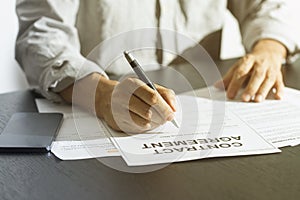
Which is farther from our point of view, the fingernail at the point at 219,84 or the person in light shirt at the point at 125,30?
the fingernail at the point at 219,84

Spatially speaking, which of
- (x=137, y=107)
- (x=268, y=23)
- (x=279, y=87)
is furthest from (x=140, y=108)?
(x=268, y=23)

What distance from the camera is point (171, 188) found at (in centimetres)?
64

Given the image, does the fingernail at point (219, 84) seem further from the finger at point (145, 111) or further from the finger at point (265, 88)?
the finger at point (145, 111)

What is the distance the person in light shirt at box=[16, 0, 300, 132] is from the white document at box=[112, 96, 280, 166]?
0.11 feet

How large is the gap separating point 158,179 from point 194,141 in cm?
13

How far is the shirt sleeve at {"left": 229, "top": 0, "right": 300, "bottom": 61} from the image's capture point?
1.22 metres

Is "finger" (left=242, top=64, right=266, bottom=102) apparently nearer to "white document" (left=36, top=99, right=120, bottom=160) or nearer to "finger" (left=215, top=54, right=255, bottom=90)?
"finger" (left=215, top=54, right=255, bottom=90)

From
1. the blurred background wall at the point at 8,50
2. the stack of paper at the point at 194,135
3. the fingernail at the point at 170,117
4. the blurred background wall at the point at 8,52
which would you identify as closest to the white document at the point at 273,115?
the stack of paper at the point at 194,135

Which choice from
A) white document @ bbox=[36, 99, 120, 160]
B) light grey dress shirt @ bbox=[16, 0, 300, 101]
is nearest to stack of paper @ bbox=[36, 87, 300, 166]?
white document @ bbox=[36, 99, 120, 160]

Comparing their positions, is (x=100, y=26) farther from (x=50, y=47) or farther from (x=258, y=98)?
(x=258, y=98)

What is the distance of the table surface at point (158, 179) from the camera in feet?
2.04

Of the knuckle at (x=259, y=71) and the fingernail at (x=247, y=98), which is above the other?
the knuckle at (x=259, y=71)

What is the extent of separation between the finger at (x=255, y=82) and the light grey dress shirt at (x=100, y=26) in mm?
196

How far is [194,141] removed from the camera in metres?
0.77
